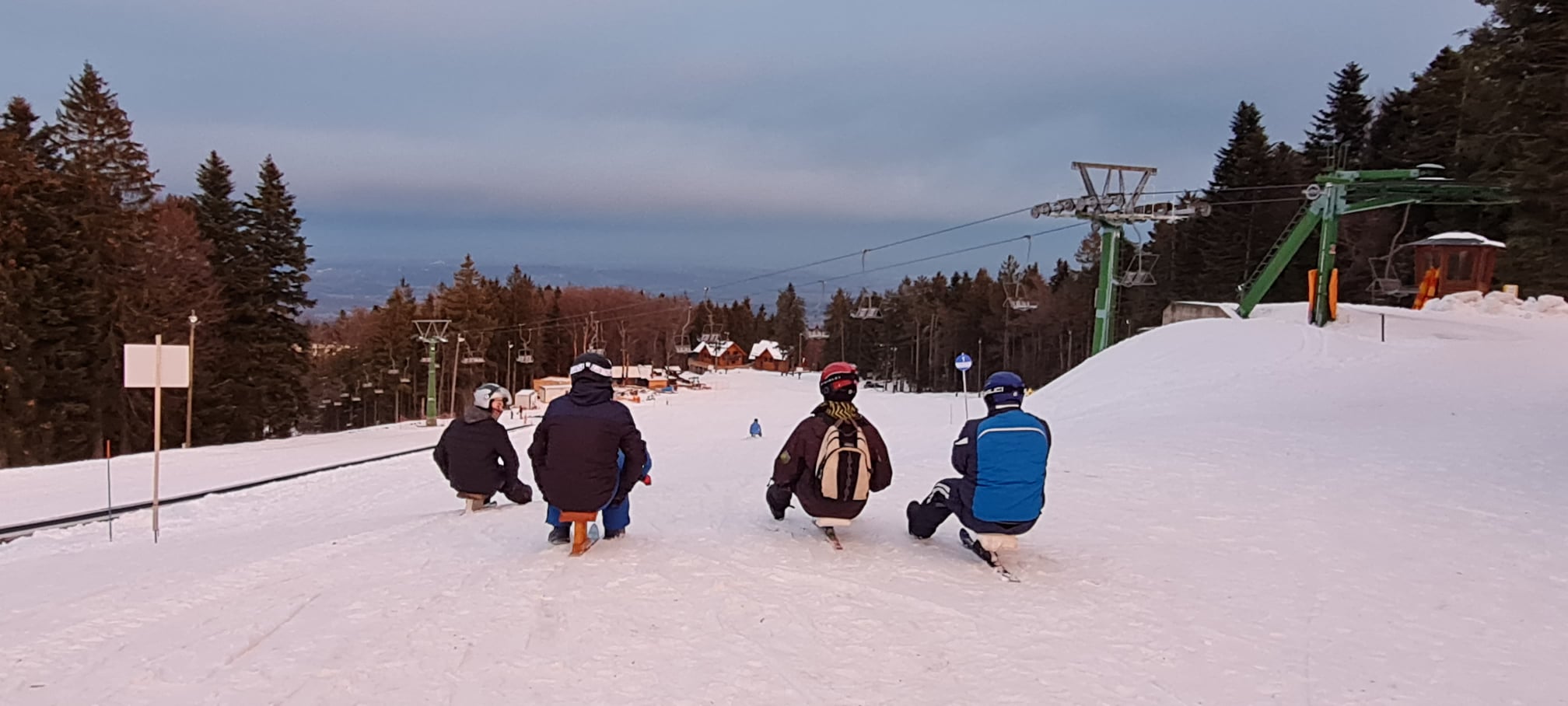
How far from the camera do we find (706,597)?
19.1 feet

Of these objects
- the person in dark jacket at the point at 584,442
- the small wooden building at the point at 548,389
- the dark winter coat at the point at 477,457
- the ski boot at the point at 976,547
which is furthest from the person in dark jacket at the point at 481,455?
the small wooden building at the point at 548,389

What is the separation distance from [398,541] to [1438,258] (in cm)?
3729

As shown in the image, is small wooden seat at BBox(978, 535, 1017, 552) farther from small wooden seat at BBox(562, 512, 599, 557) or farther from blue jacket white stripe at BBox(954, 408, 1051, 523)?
small wooden seat at BBox(562, 512, 599, 557)

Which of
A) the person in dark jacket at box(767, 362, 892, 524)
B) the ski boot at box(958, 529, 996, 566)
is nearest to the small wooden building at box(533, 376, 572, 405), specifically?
the person in dark jacket at box(767, 362, 892, 524)

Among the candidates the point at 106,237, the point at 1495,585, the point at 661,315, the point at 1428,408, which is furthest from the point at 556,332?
the point at 1495,585

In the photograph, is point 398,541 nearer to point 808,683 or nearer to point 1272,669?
point 808,683

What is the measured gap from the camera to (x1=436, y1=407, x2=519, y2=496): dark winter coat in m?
9.75

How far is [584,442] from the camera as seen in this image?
673 cm

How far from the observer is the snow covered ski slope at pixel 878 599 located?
4.57 meters

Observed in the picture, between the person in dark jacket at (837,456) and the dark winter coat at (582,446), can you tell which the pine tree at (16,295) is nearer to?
the dark winter coat at (582,446)

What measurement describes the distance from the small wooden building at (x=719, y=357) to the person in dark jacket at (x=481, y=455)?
3986 inches

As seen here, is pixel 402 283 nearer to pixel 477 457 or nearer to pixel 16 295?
pixel 16 295

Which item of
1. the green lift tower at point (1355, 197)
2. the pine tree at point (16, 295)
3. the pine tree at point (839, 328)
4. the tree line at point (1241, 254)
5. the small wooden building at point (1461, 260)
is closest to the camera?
the tree line at point (1241, 254)

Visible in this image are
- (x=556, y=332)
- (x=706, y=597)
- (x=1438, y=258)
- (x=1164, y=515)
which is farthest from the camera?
(x=556, y=332)
